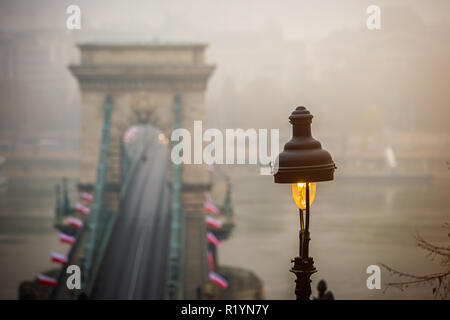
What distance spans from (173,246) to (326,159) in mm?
22701

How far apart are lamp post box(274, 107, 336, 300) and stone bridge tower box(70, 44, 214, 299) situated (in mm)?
30068

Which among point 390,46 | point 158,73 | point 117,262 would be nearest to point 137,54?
point 158,73

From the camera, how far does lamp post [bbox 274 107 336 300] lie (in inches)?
313

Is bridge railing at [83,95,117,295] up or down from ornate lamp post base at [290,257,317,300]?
up

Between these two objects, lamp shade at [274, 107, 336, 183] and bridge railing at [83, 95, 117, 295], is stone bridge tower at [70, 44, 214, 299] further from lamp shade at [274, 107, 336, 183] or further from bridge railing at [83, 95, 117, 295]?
lamp shade at [274, 107, 336, 183]

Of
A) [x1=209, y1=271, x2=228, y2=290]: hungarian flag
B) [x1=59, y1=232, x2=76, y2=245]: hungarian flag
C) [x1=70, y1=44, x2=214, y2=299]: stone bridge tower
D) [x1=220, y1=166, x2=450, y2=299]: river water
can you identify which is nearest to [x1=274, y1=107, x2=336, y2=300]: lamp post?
[x1=209, y1=271, x2=228, y2=290]: hungarian flag

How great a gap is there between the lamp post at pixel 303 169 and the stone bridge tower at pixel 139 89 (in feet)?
98.6

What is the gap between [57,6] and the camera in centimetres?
7169

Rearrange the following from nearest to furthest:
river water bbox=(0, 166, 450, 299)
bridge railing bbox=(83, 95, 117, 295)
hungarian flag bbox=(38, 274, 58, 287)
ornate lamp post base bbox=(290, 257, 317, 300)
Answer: ornate lamp post base bbox=(290, 257, 317, 300), bridge railing bbox=(83, 95, 117, 295), hungarian flag bbox=(38, 274, 58, 287), river water bbox=(0, 166, 450, 299)

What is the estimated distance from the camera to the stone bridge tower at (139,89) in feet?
127

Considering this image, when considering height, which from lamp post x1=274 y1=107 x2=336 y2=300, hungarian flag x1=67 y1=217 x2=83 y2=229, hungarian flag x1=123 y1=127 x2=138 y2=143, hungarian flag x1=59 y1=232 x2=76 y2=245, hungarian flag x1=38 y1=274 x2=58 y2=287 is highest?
hungarian flag x1=123 y1=127 x2=138 y2=143

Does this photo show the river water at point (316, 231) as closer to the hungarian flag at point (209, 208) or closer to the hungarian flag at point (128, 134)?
the hungarian flag at point (209, 208)

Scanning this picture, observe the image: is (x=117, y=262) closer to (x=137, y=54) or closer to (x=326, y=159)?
(x=137, y=54)

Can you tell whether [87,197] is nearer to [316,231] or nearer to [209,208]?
[209,208]
